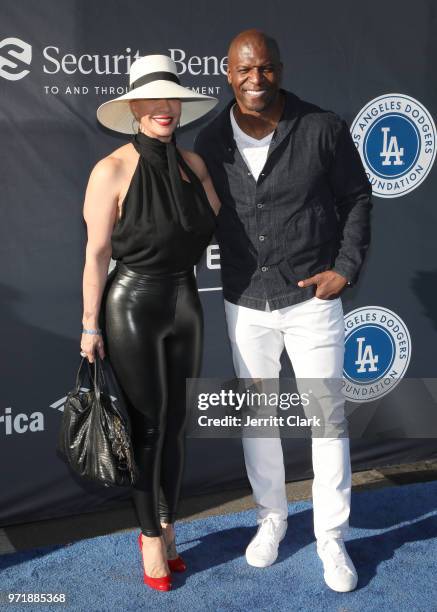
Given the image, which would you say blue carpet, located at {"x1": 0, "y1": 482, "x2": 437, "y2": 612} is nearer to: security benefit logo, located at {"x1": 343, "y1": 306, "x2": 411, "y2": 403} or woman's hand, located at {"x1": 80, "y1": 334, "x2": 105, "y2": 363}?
security benefit logo, located at {"x1": 343, "y1": 306, "x2": 411, "y2": 403}

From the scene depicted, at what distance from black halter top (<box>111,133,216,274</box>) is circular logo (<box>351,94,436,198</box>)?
4.99 ft

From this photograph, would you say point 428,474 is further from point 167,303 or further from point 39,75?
point 39,75

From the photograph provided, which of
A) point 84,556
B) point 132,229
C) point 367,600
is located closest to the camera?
point 132,229

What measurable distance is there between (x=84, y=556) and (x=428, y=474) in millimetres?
2101

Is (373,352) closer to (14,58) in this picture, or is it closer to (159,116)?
(159,116)

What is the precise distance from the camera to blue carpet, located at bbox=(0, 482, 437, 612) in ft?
11.6

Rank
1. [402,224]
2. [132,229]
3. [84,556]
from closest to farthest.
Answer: [132,229] < [84,556] < [402,224]

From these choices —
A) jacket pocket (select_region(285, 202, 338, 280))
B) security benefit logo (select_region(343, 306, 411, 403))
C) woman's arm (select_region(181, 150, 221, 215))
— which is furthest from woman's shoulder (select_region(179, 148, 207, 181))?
security benefit logo (select_region(343, 306, 411, 403))

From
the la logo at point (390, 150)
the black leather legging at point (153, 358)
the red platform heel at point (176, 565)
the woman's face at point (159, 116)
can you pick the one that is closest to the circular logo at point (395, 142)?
the la logo at point (390, 150)

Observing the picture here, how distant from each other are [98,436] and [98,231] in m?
0.83

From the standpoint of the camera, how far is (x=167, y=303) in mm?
3408

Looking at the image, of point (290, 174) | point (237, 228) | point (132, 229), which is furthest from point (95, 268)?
point (290, 174)

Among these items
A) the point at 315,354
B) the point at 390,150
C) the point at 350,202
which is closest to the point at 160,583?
the point at 315,354

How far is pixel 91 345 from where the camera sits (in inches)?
135
